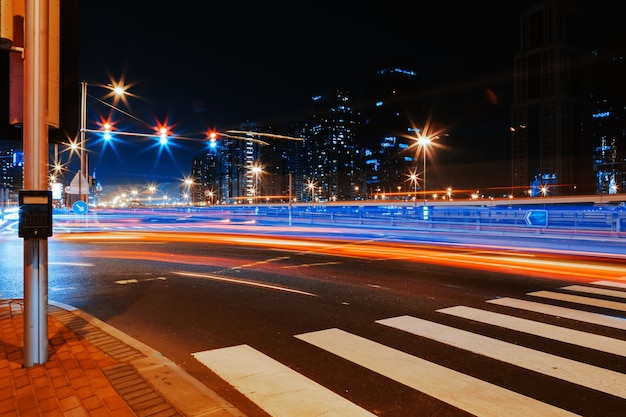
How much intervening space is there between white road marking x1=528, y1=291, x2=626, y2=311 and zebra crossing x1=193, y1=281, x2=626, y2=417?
0.53m

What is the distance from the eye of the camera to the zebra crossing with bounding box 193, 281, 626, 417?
167 inches

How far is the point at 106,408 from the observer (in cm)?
391

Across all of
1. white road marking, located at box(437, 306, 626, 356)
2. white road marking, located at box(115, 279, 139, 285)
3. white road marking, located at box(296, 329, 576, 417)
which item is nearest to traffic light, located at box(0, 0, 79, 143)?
white road marking, located at box(296, 329, 576, 417)

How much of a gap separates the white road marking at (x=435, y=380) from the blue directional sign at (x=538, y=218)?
1978 cm

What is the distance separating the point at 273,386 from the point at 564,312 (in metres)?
5.55

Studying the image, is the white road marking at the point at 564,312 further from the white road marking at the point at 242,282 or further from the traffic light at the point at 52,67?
the traffic light at the point at 52,67

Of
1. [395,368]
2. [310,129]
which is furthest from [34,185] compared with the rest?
[310,129]

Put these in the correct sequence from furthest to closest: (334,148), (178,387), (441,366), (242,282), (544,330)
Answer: (334,148)
(242,282)
(544,330)
(441,366)
(178,387)

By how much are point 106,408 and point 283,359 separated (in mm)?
2123

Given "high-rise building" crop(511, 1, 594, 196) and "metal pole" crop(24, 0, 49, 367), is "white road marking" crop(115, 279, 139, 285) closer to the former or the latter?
"metal pole" crop(24, 0, 49, 367)

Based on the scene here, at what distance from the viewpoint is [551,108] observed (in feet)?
580

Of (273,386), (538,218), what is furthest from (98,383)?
(538,218)

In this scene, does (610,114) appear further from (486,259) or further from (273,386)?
(273,386)

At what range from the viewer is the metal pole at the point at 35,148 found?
4.61m
